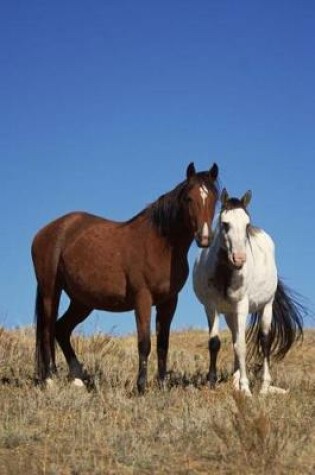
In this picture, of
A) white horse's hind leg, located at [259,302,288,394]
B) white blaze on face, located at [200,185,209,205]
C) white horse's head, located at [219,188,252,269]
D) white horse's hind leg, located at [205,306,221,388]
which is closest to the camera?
white blaze on face, located at [200,185,209,205]

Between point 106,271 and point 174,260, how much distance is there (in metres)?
0.90

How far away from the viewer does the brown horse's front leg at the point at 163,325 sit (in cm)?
903

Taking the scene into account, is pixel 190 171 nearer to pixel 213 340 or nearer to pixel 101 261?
pixel 101 261

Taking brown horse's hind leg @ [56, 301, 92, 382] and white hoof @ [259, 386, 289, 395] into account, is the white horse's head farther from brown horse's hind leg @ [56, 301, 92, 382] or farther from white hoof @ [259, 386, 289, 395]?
brown horse's hind leg @ [56, 301, 92, 382]

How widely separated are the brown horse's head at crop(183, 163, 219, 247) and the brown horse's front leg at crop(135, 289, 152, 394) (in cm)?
99

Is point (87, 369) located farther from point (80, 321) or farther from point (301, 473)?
point (301, 473)

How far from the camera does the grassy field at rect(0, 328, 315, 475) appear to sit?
523 centimetres

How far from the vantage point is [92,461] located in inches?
210

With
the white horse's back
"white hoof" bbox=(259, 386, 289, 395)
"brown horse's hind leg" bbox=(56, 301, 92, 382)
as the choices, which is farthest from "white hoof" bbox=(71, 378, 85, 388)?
"white hoof" bbox=(259, 386, 289, 395)

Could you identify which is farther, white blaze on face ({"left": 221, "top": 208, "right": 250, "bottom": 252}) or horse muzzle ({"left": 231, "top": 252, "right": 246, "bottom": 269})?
white blaze on face ({"left": 221, "top": 208, "right": 250, "bottom": 252})

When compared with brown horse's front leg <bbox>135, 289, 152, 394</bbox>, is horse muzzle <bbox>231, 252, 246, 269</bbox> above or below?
above

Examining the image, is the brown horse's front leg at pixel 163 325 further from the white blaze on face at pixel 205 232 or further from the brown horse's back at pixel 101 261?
the white blaze on face at pixel 205 232

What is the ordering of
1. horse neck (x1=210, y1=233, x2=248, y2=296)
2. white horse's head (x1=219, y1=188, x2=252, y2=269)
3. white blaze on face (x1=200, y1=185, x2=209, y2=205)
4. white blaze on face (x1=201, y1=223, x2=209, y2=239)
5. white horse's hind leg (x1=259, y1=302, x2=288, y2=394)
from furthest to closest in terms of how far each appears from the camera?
white horse's hind leg (x1=259, y1=302, x2=288, y2=394), horse neck (x1=210, y1=233, x2=248, y2=296), white horse's head (x1=219, y1=188, x2=252, y2=269), white blaze on face (x1=200, y1=185, x2=209, y2=205), white blaze on face (x1=201, y1=223, x2=209, y2=239)

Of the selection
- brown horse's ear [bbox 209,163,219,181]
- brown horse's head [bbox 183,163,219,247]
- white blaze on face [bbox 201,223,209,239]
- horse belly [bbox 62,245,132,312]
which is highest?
brown horse's ear [bbox 209,163,219,181]
